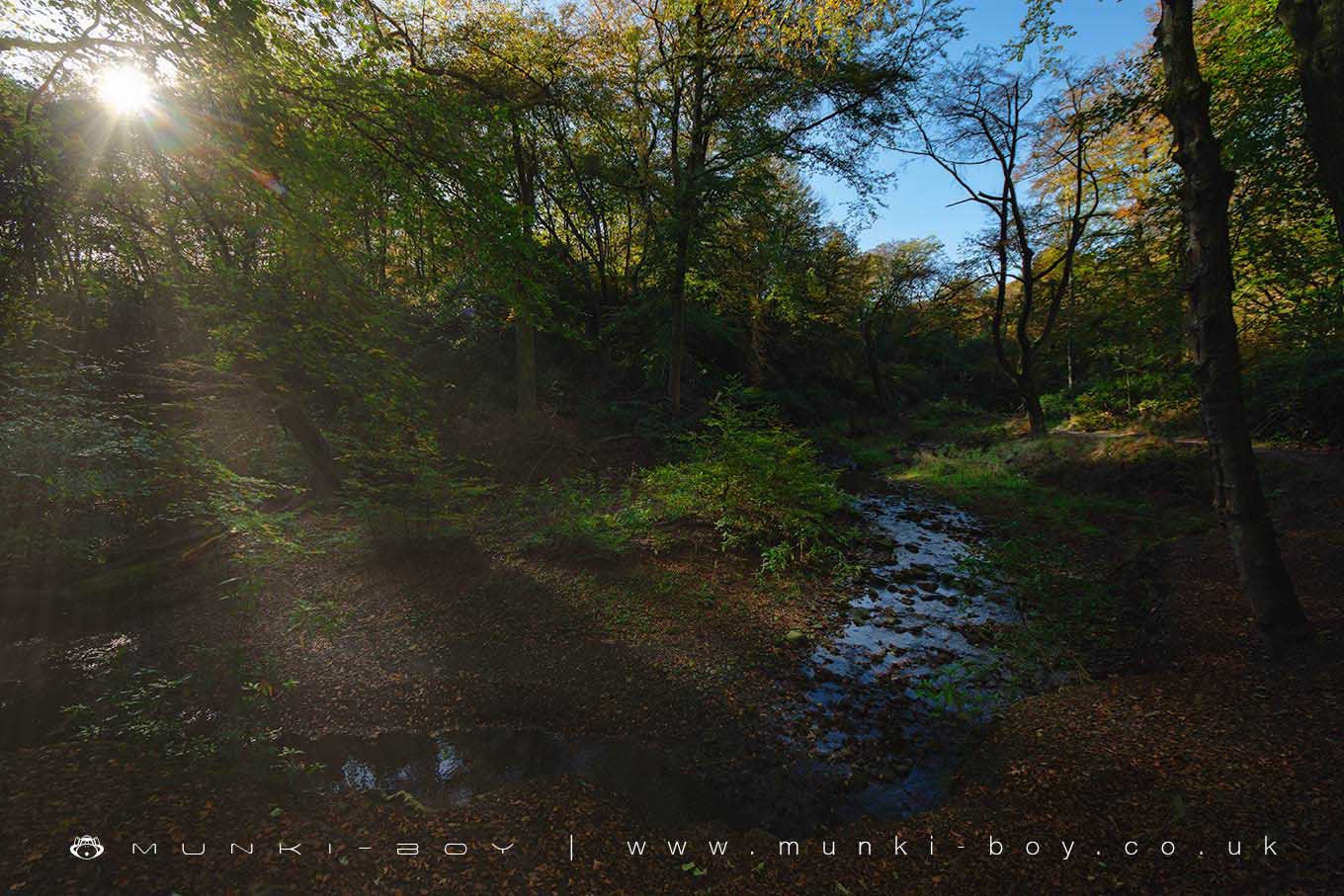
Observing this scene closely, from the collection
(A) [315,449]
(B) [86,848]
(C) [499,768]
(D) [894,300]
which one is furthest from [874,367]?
(B) [86,848]

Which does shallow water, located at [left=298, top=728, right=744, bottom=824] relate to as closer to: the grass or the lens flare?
the grass

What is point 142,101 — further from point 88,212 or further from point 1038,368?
point 1038,368

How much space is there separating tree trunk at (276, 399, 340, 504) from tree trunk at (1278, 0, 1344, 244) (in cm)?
Result: 1279

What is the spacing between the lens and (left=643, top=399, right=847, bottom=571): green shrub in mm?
7734

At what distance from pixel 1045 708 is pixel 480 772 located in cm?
462

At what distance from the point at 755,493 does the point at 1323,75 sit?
6.88m

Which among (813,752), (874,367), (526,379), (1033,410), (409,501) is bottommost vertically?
(813,752)

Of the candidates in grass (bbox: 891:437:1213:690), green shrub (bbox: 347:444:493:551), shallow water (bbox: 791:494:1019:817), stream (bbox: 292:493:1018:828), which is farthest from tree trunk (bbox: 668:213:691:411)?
stream (bbox: 292:493:1018:828)

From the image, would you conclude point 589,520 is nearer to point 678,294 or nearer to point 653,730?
point 653,730

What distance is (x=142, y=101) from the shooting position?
455cm

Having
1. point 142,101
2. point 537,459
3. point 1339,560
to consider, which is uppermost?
point 142,101

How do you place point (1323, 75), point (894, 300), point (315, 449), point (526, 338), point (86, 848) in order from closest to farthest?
1. point (86, 848)
2. point (1323, 75)
3. point (315, 449)
4. point (526, 338)
5. point (894, 300)

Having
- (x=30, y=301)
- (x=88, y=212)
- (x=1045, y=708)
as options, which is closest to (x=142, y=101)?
(x=88, y=212)

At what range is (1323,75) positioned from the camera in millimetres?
4020
